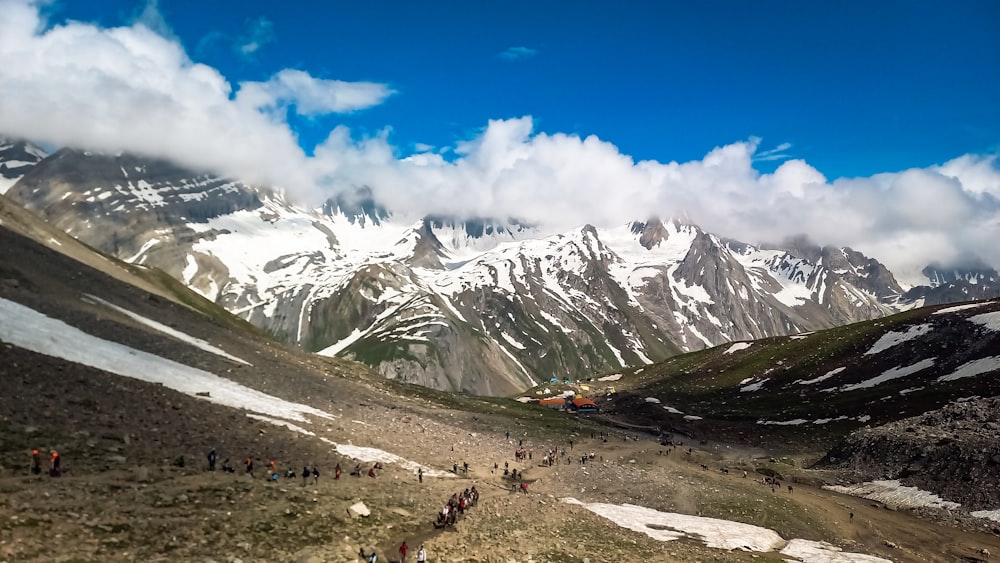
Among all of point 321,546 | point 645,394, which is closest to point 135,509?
point 321,546

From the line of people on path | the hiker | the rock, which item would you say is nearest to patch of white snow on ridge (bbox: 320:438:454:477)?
the line of people on path

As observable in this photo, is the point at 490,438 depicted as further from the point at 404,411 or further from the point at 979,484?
the point at 979,484

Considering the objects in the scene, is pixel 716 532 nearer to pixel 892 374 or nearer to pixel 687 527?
pixel 687 527

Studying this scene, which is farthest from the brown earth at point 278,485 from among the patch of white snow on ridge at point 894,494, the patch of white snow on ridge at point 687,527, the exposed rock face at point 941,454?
the exposed rock face at point 941,454

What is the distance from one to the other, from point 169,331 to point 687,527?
2365 inches

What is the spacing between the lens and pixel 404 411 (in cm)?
7544

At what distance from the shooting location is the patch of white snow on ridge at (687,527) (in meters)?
42.4

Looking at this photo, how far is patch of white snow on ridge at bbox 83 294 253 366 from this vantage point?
69.2 meters

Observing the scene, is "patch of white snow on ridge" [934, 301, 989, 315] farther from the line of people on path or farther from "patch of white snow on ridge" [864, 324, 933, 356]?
the line of people on path

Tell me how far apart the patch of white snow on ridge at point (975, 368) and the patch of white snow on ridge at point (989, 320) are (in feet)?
56.8

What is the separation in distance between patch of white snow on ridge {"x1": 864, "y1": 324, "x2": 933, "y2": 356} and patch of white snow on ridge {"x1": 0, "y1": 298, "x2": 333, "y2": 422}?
150859 millimetres

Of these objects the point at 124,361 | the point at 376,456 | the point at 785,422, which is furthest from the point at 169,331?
the point at 785,422

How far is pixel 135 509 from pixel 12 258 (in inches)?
2608

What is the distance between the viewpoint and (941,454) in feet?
218
